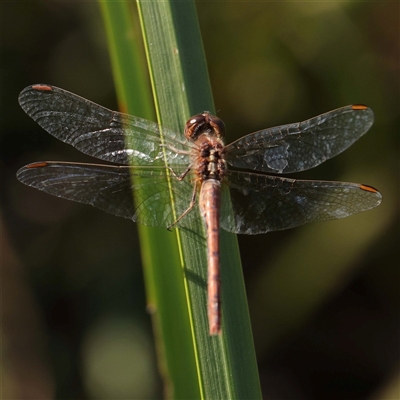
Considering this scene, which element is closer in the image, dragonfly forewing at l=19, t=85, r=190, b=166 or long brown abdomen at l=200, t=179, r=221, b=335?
long brown abdomen at l=200, t=179, r=221, b=335

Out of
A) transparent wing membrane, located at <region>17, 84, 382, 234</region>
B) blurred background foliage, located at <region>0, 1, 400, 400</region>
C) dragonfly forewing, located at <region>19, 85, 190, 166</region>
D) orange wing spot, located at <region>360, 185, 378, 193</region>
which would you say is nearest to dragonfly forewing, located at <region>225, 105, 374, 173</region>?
transparent wing membrane, located at <region>17, 84, 382, 234</region>

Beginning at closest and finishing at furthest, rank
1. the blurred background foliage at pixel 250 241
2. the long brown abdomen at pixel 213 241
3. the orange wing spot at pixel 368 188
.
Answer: the long brown abdomen at pixel 213 241
the orange wing spot at pixel 368 188
the blurred background foliage at pixel 250 241

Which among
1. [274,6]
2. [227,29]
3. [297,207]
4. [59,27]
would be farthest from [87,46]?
[297,207]

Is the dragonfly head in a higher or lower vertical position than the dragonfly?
higher

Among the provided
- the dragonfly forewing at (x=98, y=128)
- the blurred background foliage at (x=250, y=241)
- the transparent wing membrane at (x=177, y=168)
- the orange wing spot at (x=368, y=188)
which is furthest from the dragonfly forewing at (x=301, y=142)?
the blurred background foliage at (x=250, y=241)

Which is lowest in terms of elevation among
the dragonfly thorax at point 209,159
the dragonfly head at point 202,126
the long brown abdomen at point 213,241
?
the long brown abdomen at point 213,241

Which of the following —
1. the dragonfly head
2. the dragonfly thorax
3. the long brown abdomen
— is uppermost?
the dragonfly head

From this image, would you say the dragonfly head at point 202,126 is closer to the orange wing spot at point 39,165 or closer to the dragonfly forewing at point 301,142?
the dragonfly forewing at point 301,142

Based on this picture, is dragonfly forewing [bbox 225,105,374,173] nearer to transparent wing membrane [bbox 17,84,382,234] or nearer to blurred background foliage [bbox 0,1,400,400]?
transparent wing membrane [bbox 17,84,382,234]
